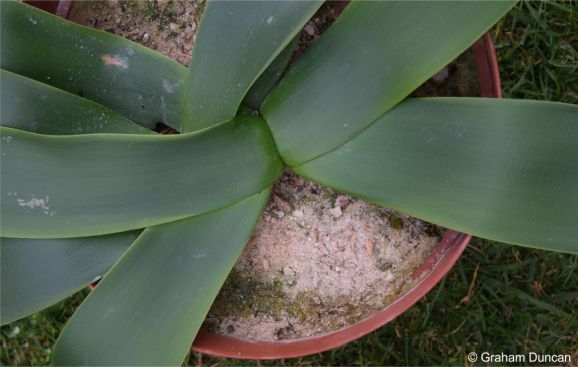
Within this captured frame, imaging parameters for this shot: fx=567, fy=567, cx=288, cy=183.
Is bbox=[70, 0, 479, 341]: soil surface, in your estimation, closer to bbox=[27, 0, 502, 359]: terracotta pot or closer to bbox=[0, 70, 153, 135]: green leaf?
bbox=[27, 0, 502, 359]: terracotta pot

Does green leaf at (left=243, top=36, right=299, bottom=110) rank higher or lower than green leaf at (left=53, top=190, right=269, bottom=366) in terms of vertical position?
higher

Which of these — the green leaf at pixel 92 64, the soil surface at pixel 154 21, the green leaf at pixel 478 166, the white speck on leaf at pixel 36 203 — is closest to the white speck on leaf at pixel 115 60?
the green leaf at pixel 92 64

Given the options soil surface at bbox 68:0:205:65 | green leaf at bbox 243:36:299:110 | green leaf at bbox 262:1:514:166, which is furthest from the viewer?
soil surface at bbox 68:0:205:65

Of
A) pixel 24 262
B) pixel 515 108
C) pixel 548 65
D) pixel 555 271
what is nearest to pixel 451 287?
pixel 555 271

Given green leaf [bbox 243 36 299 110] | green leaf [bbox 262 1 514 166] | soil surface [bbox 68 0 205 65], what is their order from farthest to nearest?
soil surface [bbox 68 0 205 65] < green leaf [bbox 243 36 299 110] < green leaf [bbox 262 1 514 166]

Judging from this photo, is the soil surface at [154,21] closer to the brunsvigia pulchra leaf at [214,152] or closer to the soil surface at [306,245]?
the soil surface at [306,245]

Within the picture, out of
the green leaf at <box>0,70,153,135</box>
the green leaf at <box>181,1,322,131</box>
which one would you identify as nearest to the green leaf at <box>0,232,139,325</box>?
the green leaf at <box>0,70,153,135</box>

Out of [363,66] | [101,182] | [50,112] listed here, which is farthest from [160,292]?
[363,66]

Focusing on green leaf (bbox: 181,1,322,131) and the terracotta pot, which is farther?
the terracotta pot
